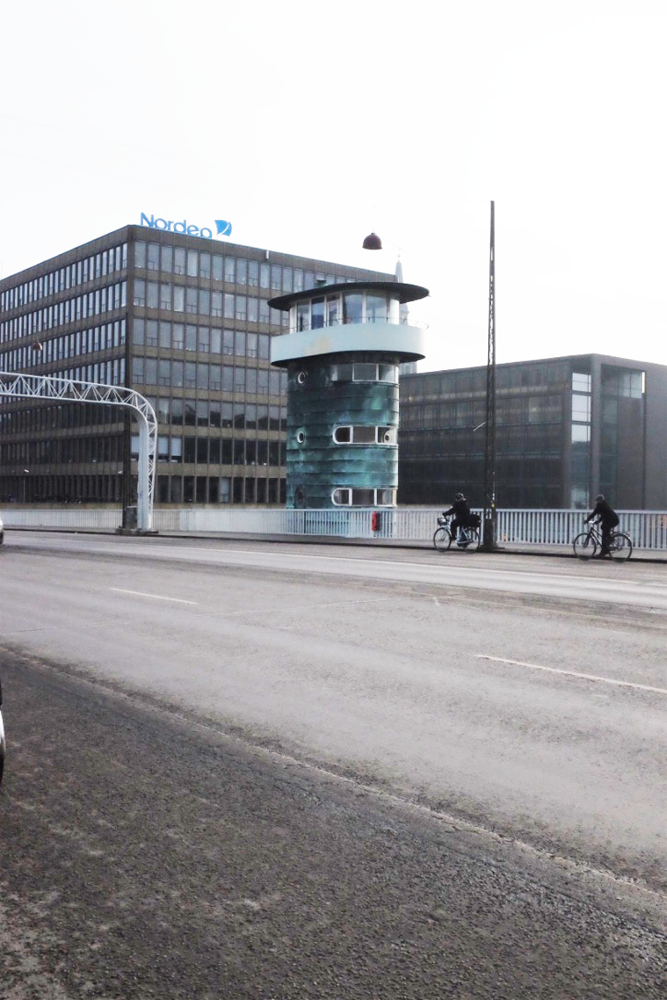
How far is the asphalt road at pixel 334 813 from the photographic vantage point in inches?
133

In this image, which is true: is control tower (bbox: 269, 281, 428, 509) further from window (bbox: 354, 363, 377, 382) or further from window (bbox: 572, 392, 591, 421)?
window (bbox: 572, 392, 591, 421)

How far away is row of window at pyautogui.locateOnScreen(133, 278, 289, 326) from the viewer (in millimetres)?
82438

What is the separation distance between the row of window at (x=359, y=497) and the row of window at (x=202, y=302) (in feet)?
130

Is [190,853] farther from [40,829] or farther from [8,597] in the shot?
[8,597]

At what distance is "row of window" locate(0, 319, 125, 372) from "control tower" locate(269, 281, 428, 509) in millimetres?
39872

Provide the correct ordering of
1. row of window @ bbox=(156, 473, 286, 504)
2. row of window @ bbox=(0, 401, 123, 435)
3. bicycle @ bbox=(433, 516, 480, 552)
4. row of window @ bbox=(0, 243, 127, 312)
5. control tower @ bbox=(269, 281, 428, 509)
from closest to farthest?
bicycle @ bbox=(433, 516, 480, 552) → control tower @ bbox=(269, 281, 428, 509) → row of window @ bbox=(156, 473, 286, 504) → row of window @ bbox=(0, 243, 127, 312) → row of window @ bbox=(0, 401, 123, 435)

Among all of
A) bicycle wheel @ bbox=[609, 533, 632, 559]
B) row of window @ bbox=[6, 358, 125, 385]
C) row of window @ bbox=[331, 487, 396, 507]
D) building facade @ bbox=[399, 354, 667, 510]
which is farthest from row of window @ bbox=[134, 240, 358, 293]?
bicycle wheel @ bbox=[609, 533, 632, 559]

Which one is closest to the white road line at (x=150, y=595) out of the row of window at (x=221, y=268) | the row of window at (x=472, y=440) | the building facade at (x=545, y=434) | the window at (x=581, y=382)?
the building facade at (x=545, y=434)

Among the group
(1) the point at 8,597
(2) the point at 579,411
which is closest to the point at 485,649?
(1) the point at 8,597

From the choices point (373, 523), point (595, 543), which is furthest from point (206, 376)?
point (595, 543)

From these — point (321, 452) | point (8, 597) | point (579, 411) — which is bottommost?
point (8, 597)

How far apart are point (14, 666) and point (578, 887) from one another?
21.1 feet

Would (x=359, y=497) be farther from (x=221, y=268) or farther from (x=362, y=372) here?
(x=221, y=268)

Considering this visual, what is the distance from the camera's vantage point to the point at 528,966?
3.31m
